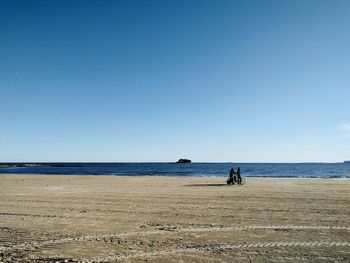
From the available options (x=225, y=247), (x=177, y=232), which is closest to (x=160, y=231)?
(x=177, y=232)

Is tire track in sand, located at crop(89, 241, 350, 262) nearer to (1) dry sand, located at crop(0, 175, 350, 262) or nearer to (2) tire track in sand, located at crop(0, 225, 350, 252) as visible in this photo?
(1) dry sand, located at crop(0, 175, 350, 262)

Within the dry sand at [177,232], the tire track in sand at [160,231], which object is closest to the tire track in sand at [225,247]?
the dry sand at [177,232]

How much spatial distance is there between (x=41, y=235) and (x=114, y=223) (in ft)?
8.49

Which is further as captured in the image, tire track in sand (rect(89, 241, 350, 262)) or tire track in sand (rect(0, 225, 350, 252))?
tire track in sand (rect(0, 225, 350, 252))

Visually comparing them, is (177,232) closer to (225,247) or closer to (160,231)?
(160,231)

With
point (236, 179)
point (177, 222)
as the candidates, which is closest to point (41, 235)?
point (177, 222)

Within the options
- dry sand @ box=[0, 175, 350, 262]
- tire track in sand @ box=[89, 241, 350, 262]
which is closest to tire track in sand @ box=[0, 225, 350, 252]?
dry sand @ box=[0, 175, 350, 262]

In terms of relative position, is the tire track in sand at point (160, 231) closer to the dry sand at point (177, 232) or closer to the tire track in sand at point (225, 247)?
the dry sand at point (177, 232)

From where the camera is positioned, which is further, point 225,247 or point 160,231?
point 160,231

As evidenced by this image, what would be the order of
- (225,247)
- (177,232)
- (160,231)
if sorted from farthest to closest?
(160,231) → (177,232) → (225,247)

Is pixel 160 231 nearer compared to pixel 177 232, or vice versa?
pixel 177 232

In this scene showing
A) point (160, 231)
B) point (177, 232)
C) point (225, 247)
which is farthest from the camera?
point (160, 231)

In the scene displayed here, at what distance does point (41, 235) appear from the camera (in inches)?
381

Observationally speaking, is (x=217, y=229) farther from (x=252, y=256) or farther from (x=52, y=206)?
(x=52, y=206)
